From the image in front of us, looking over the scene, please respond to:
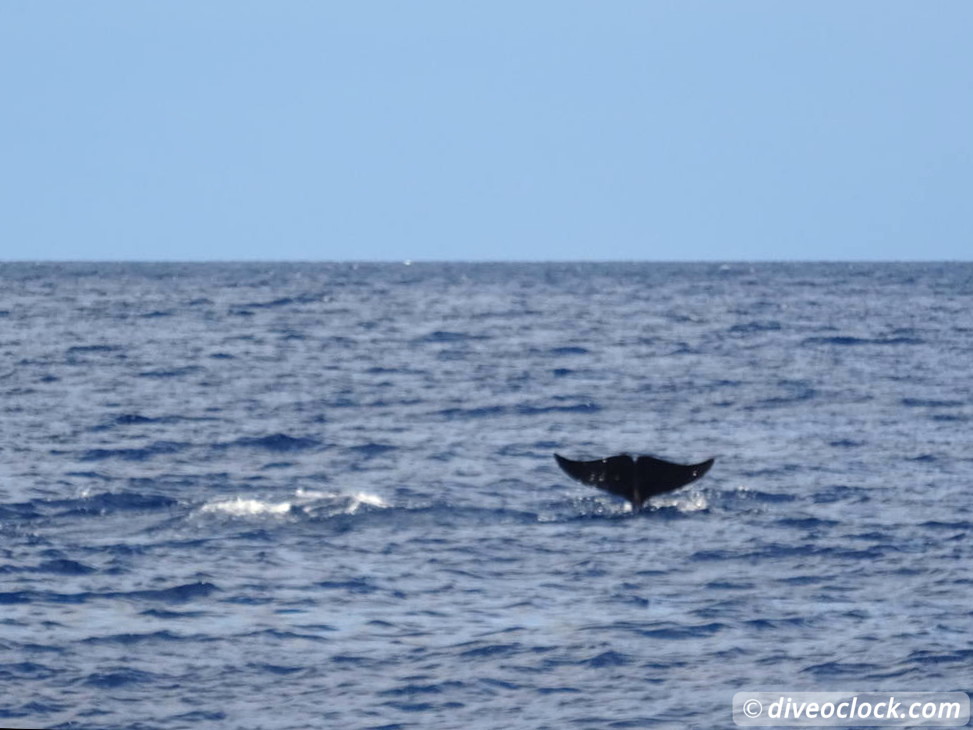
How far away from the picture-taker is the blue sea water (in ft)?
37.0

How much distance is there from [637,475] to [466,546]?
2.78m

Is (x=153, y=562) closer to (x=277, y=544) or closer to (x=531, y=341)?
(x=277, y=544)

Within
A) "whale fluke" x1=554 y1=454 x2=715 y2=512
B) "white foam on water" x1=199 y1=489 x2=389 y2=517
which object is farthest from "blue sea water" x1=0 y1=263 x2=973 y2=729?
"whale fluke" x1=554 y1=454 x2=715 y2=512

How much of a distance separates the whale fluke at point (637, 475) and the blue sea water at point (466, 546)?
0.67ft

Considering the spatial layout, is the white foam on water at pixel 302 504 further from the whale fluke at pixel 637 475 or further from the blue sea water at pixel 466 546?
the whale fluke at pixel 637 475

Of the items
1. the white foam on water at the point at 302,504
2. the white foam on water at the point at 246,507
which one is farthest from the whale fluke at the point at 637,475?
the white foam on water at the point at 246,507

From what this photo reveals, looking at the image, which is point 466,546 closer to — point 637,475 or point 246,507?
point 637,475

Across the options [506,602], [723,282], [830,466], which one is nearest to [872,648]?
[506,602]

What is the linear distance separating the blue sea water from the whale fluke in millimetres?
205

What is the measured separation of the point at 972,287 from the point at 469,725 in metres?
92.3

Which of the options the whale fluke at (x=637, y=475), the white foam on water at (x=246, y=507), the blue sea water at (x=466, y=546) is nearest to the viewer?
the blue sea water at (x=466, y=546)

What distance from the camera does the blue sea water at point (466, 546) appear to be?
11.3 m

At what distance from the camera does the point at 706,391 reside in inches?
1241

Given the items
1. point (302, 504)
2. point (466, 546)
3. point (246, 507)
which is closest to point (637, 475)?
point (466, 546)
